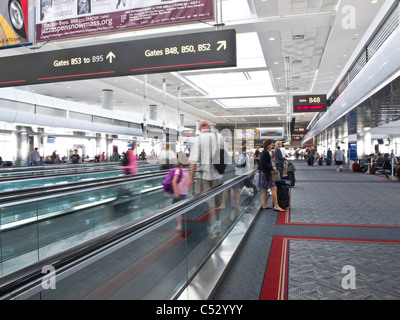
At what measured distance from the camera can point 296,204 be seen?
8.31 metres

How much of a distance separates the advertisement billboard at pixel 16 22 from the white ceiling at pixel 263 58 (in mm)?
3599

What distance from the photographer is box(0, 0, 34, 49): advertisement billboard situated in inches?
244

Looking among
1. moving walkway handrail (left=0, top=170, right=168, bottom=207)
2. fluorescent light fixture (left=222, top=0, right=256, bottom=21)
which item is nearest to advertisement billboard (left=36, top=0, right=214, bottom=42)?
moving walkway handrail (left=0, top=170, right=168, bottom=207)

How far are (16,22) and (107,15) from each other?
2145 mm

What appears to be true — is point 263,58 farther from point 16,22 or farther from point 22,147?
point 22,147

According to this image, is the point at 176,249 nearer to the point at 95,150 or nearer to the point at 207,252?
the point at 207,252

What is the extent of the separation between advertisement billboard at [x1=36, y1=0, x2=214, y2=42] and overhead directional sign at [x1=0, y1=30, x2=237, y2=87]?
1.02 ft

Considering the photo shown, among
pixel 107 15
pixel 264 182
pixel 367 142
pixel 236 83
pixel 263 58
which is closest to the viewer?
pixel 107 15

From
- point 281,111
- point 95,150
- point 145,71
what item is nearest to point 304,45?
point 145,71

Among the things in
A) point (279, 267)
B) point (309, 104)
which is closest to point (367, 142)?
point (309, 104)

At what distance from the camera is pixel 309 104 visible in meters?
16.8

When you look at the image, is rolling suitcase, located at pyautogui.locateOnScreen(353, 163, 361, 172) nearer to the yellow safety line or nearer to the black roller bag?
the black roller bag

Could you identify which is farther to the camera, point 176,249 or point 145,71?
point 145,71
